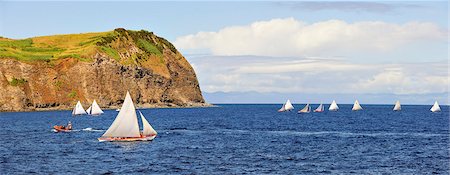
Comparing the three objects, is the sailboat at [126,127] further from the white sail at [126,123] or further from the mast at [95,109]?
the mast at [95,109]

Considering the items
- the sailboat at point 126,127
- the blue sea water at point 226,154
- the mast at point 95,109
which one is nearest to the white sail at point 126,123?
the sailboat at point 126,127

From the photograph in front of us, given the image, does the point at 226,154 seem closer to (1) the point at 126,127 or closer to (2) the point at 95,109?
(1) the point at 126,127

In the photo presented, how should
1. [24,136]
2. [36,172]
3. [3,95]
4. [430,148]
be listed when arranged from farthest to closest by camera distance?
[3,95] → [24,136] → [430,148] → [36,172]

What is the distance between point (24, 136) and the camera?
3930 inches

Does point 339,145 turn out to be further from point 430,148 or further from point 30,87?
point 30,87

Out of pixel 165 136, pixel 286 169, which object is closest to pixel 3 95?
pixel 165 136

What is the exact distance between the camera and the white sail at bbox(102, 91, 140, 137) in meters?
83.7

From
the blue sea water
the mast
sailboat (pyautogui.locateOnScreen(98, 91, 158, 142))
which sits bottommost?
the blue sea water

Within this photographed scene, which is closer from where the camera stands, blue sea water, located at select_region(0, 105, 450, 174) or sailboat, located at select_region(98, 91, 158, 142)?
blue sea water, located at select_region(0, 105, 450, 174)

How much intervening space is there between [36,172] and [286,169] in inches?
935

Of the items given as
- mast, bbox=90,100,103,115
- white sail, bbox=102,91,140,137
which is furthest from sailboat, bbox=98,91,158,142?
mast, bbox=90,100,103,115

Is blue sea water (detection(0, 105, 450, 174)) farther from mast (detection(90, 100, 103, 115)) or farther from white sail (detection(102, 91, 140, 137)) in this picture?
mast (detection(90, 100, 103, 115))

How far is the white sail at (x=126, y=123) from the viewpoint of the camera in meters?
83.7

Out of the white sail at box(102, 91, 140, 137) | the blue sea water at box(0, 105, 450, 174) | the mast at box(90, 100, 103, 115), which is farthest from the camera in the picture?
the mast at box(90, 100, 103, 115)
